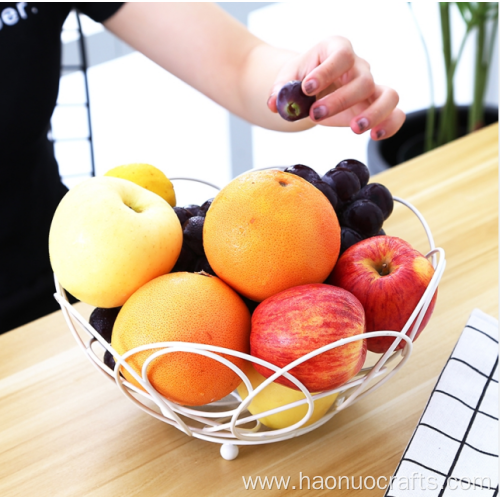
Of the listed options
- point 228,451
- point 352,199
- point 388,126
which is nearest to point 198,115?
point 388,126

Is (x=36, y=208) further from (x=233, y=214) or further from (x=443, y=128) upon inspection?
(x=443, y=128)

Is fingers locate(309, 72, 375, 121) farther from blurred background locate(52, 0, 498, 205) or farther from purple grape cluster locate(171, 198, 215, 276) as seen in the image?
blurred background locate(52, 0, 498, 205)

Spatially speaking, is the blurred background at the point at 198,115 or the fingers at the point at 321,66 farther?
the blurred background at the point at 198,115

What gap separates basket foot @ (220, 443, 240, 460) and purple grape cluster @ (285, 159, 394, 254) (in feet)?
0.63

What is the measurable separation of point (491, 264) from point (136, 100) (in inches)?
67.0

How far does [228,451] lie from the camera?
0.48m

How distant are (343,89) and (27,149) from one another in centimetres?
53

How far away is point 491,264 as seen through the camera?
27.6 inches

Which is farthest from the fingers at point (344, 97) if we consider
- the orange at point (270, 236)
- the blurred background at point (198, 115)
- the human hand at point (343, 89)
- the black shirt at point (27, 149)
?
the blurred background at point (198, 115)

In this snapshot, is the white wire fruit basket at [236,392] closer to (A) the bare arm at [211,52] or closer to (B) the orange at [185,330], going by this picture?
(B) the orange at [185,330]

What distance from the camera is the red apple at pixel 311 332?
0.39m

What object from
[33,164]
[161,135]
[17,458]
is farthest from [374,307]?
[161,135]

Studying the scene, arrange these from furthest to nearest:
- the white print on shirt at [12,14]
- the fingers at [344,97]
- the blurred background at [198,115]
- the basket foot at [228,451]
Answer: the blurred background at [198,115], the white print on shirt at [12,14], the fingers at [344,97], the basket foot at [228,451]

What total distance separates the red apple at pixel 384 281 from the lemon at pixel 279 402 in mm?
66
